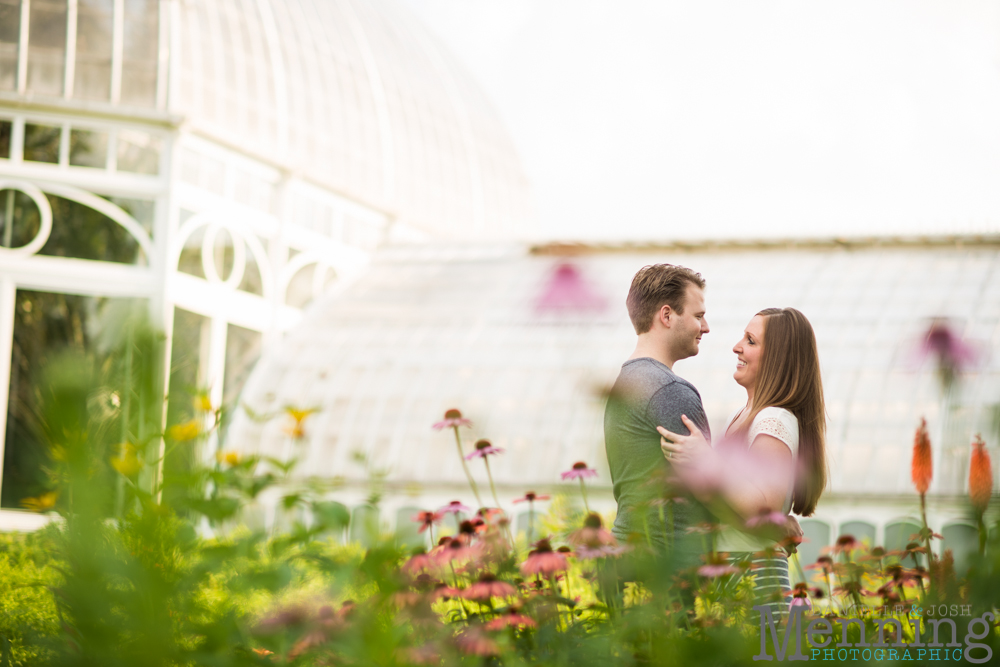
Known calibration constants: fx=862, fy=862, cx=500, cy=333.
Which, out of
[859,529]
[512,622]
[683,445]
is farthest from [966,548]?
[859,529]

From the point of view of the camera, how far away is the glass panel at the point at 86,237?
9969 mm

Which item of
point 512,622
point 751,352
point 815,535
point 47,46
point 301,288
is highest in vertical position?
point 47,46

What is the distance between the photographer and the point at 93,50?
10172mm

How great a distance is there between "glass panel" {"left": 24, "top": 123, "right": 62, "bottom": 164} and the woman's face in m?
9.80

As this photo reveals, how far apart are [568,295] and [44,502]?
1199 millimetres

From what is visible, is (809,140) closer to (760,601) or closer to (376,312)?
(376,312)

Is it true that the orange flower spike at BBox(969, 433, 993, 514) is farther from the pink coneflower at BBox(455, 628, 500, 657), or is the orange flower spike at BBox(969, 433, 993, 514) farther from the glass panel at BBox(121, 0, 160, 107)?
the glass panel at BBox(121, 0, 160, 107)

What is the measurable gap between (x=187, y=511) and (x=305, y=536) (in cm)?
21

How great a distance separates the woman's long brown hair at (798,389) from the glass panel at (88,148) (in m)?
9.77

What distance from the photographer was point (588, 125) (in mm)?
48031

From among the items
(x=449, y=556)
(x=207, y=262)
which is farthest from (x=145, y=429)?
(x=207, y=262)

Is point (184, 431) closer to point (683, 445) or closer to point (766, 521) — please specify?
point (766, 521)

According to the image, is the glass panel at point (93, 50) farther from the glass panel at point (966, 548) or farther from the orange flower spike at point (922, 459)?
the glass panel at point (966, 548)

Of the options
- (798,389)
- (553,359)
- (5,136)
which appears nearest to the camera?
(798,389)
